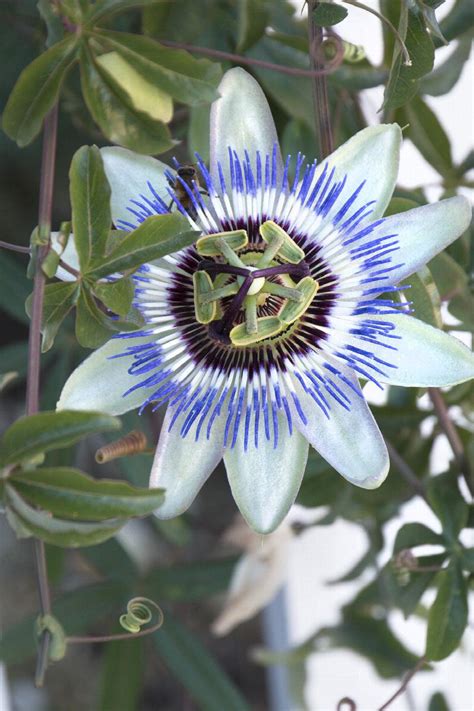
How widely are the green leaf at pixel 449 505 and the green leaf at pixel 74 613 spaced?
27.4 inches

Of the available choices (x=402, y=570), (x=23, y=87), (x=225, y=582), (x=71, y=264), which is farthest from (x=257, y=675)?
(x=23, y=87)

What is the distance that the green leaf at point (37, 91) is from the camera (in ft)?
2.77

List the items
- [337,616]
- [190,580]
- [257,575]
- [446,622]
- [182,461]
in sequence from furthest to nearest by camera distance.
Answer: [337,616] < [190,580] < [257,575] < [446,622] < [182,461]

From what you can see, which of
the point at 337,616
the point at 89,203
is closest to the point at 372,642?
the point at 337,616

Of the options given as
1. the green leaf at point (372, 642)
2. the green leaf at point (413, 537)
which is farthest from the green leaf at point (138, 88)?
the green leaf at point (372, 642)

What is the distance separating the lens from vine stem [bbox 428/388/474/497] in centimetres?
111

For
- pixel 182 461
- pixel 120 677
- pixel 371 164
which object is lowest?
pixel 120 677

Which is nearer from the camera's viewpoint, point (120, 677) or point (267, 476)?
point (267, 476)

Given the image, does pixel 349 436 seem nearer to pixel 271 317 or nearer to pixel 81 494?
pixel 271 317

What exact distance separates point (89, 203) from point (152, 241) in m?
0.07

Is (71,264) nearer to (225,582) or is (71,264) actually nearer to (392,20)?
(392,20)

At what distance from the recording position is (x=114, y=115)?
2.87ft

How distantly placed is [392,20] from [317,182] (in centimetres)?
29

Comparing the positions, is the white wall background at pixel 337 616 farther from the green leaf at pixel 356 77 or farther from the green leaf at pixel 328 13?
the green leaf at pixel 328 13
